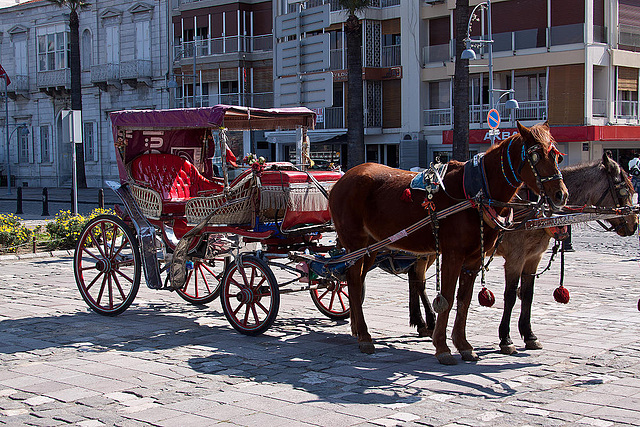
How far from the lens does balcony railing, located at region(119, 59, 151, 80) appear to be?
→ 1813 inches

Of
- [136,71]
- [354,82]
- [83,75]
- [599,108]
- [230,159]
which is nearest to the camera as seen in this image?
[230,159]

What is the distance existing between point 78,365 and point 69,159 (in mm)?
47131

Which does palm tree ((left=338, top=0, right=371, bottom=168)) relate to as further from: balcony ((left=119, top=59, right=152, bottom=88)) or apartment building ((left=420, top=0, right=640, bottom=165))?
balcony ((left=119, top=59, right=152, bottom=88))

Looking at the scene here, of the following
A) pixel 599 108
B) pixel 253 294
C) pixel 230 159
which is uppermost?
pixel 599 108

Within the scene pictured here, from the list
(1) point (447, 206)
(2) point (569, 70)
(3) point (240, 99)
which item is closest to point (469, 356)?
(1) point (447, 206)

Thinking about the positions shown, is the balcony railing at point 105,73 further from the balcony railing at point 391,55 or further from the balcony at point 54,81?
the balcony railing at point 391,55

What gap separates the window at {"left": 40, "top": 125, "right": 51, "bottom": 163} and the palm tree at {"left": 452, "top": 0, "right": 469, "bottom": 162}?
34027 mm

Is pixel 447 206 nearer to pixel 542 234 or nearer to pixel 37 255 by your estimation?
pixel 542 234

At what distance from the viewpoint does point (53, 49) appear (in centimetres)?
5128

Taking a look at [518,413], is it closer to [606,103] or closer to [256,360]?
[256,360]

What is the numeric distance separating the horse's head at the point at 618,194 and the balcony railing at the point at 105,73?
139 ft

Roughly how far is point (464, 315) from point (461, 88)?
1961cm

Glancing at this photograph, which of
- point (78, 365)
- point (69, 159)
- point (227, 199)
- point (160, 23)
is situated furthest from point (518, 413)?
point (69, 159)

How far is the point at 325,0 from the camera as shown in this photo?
40.0 meters
